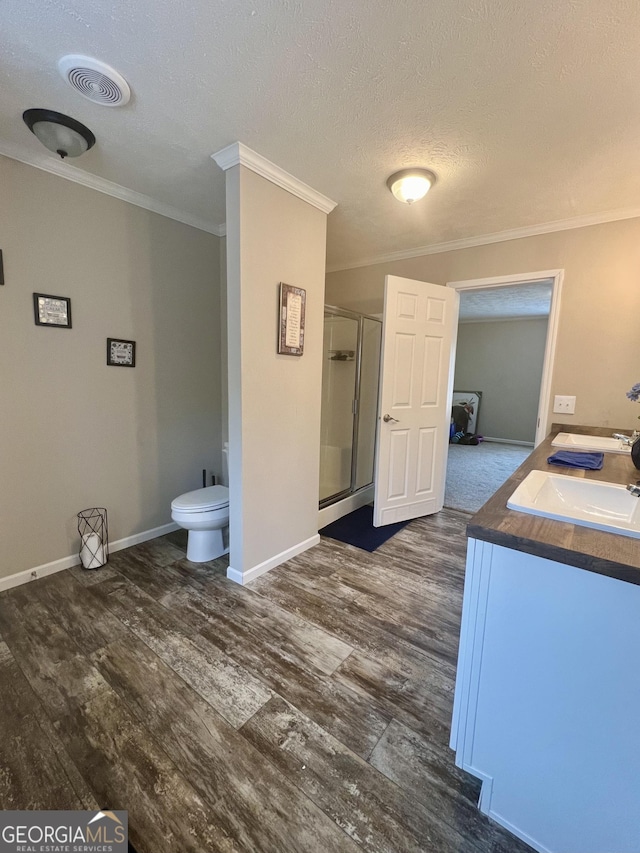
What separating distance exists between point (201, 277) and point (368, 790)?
3120 mm

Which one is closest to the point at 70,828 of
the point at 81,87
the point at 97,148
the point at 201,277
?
the point at 81,87

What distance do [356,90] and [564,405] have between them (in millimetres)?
2398

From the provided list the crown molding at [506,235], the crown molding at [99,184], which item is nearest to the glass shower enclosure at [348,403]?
the crown molding at [506,235]

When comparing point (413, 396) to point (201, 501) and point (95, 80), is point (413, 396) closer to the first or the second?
point (201, 501)

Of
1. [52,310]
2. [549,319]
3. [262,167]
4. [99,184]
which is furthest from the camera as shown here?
[549,319]

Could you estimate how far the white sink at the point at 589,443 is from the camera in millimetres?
2063

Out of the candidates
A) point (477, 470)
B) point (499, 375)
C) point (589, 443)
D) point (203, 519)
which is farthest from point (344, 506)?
point (499, 375)

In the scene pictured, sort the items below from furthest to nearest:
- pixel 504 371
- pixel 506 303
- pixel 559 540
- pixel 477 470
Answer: pixel 504 371, pixel 506 303, pixel 477 470, pixel 559 540

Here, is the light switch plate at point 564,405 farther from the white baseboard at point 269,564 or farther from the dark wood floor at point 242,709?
the white baseboard at point 269,564

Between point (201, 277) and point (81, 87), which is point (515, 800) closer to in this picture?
point (81, 87)

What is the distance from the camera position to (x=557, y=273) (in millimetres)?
2586

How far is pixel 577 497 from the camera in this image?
1366mm

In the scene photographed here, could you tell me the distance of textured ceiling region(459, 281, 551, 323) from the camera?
4672mm

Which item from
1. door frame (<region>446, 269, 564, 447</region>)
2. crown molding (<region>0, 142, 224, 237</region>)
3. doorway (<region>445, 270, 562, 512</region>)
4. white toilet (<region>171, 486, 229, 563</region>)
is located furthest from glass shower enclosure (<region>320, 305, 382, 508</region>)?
A: doorway (<region>445, 270, 562, 512</region>)
